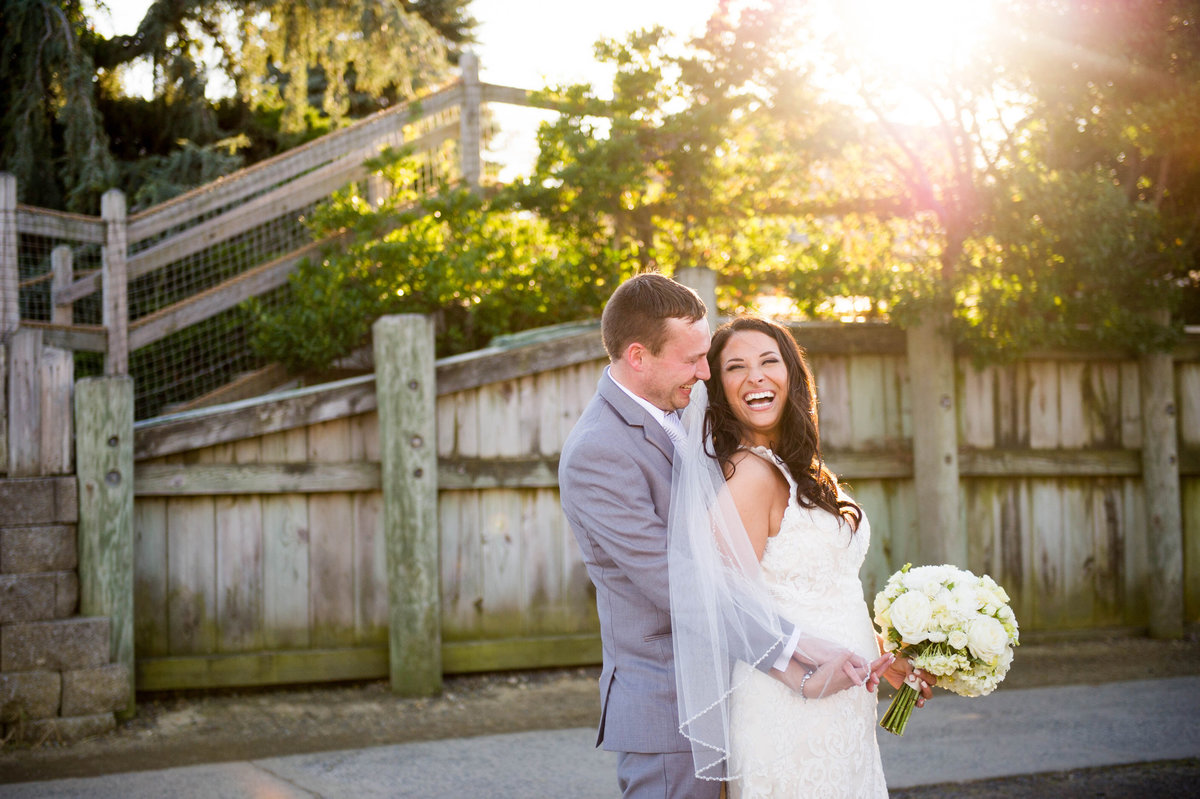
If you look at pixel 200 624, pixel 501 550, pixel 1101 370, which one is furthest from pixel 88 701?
pixel 1101 370

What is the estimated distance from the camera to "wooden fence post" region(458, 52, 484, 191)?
9000mm


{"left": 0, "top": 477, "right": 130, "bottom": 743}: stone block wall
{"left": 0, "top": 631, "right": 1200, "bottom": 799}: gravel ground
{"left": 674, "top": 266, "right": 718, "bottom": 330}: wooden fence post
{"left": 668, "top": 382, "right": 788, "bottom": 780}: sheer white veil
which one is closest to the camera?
{"left": 668, "top": 382, "right": 788, "bottom": 780}: sheer white veil

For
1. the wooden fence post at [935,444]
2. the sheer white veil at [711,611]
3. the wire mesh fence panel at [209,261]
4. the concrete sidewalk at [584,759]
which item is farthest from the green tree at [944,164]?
the sheer white veil at [711,611]

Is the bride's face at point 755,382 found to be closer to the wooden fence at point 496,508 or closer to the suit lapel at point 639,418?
the suit lapel at point 639,418

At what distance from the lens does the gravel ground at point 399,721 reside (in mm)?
4527

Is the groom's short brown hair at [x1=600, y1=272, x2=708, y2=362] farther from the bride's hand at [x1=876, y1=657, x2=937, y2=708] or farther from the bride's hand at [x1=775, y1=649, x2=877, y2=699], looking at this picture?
the bride's hand at [x1=876, y1=657, x2=937, y2=708]

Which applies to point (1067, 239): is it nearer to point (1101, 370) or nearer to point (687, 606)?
point (1101, 370)

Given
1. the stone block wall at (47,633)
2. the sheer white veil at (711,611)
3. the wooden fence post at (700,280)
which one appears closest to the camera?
the sheer white veil at (711,611)

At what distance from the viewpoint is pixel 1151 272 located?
6664 mm

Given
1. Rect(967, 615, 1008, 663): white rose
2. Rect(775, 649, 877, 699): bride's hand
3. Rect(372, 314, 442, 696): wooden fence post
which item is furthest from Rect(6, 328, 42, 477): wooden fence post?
Rect(967, 615, 1008, 663): white rose

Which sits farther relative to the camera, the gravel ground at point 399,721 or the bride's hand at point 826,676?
the gravel ground at point 399,721

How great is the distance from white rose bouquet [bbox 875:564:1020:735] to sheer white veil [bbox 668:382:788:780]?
427mm

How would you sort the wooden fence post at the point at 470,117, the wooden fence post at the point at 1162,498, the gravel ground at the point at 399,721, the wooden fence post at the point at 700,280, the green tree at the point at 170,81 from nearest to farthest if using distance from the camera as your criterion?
the gravel ground at the point at 399,721
the wooden fence post at the point at 700,280
the wooden fence post at the point at 1162,498
the wooden fence post at the point at 470,117
the green tree at the point at 170,81

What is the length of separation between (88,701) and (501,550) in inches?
90.3
